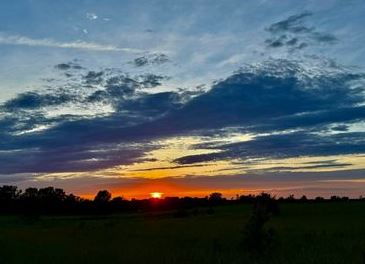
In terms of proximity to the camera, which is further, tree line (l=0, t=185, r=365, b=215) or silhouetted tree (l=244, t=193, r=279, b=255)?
tree line (l=0, t=185, r=365, b=215)

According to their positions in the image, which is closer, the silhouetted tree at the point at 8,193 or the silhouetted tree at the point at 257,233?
the silhouetted tree at the point at 257,233

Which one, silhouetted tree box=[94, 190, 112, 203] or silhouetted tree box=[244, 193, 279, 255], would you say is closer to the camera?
silhouetted tree box=[244, 193, 279, 255]

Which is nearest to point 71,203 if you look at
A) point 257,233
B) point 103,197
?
point 103,197

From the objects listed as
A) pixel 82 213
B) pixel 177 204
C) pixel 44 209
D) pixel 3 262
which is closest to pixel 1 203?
pixel 44 209

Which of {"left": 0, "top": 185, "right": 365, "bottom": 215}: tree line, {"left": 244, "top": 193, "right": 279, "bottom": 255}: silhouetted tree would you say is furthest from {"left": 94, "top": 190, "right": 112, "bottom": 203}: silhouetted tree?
{"left": 244, "top": 193, "right": 279, "bottom": 255}: silhouetted tree

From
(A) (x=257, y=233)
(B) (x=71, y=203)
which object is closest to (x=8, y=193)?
(B) (x=71, y=203)

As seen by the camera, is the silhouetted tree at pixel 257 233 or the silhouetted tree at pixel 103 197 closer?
the silhouetted tree at pixel 257 233

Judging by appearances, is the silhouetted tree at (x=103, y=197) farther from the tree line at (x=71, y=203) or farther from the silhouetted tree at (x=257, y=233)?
the silhouetted tree at (x=257, y=233)

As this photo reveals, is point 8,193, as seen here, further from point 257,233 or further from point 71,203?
point 257,233

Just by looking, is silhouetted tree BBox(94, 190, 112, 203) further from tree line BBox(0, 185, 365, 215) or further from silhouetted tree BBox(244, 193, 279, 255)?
silhouetted tree BBox(244, 193, 279, 255)

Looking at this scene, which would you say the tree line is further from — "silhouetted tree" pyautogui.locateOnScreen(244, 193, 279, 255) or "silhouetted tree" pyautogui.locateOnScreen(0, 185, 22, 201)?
"silhouetted tree" pyautogui.locateOnScreen(244, 193, 279, 255)

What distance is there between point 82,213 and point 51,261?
321ft

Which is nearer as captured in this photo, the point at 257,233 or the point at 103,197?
the point at 257,233

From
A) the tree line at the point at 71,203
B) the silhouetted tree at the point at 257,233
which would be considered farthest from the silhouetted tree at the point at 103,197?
the silhouetted tree at the point at 257,233
